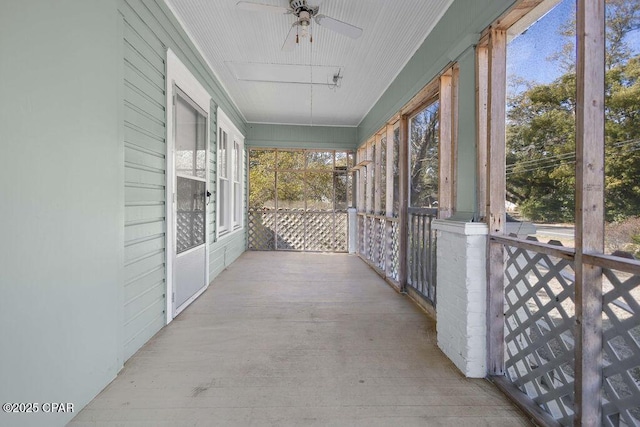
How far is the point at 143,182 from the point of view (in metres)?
2.36

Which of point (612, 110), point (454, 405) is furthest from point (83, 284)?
point (612, 110)

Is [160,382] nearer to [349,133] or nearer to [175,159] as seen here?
[175,159]

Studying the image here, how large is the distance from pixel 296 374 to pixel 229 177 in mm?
3972

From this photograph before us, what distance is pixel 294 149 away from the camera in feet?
23.7

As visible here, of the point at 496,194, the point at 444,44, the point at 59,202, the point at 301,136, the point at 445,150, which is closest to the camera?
the point at 59,202

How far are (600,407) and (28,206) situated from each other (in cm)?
256

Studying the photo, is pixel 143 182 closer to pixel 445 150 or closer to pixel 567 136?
pixel 445 150

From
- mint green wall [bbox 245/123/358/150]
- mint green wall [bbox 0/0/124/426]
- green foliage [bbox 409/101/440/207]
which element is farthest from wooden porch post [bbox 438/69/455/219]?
mint green wall [bbox 245/123/358/150]

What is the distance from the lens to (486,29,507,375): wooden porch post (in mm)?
2008

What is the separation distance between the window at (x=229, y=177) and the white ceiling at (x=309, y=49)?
62 cm

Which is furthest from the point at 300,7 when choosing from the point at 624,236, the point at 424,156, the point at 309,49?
the point at 624,236

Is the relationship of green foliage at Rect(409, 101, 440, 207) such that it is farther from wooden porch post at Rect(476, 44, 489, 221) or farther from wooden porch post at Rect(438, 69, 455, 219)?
wooden porch post at Rect(476, 44, 489, 221)

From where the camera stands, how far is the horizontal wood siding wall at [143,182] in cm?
216

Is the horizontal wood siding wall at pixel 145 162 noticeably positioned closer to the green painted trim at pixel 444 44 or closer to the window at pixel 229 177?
the window at pixel 229 177
